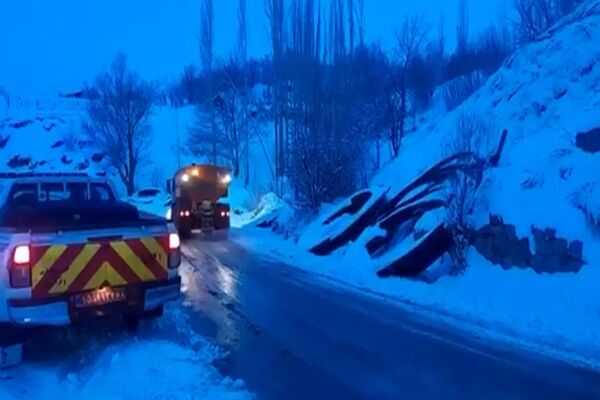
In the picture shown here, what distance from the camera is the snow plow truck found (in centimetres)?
2345

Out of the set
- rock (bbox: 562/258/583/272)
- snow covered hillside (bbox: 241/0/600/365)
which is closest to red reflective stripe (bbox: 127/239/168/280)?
snow covered hillside (bbox: 241/0/600/365)

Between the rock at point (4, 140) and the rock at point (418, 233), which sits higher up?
the rock at point (4, 140)

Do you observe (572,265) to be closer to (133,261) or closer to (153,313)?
(153,313)

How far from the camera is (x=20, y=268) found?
20.2ft

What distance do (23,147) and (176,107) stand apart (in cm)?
1849

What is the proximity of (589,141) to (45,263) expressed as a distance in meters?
10.4

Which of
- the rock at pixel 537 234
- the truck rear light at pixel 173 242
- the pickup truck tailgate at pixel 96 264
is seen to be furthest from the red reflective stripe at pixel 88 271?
the rock at pixel 537 234

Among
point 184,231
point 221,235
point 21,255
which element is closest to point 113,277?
point 21,255

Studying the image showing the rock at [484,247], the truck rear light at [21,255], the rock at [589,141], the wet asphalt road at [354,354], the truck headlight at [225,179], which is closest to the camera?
the wet asphalt road at [354,354]

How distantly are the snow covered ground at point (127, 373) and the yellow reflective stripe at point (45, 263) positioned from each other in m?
0.91

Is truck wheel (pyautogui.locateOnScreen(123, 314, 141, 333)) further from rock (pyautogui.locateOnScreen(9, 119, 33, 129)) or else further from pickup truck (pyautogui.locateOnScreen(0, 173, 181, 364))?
rock (pyautogui.locateOnScreen(9, 119, 33, 129))

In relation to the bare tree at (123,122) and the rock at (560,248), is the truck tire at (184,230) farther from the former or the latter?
the bare tree at (123,122)

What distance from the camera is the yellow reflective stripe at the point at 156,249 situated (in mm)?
7129

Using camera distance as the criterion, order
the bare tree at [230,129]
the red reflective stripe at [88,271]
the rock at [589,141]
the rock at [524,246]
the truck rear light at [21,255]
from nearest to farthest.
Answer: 1. the truck rear light at [21,255]
2. the red reflective stripe at [88,271]
3. the rock at [524,246]
4. the rock at [589,141]
5. the bare tree at [230,129]
